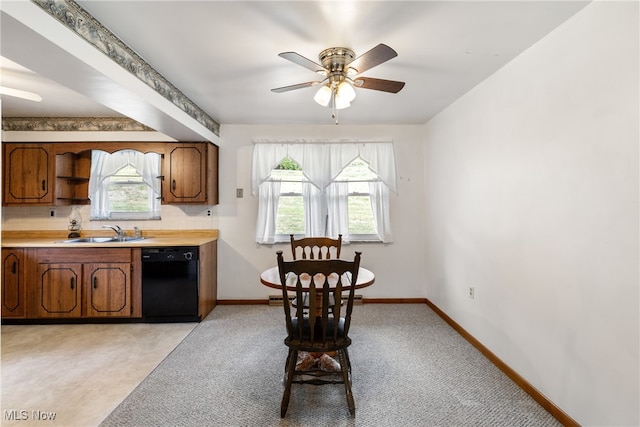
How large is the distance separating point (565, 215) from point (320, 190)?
260 cm

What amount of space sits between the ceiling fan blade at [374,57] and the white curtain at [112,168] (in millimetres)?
3048

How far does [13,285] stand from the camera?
312cm

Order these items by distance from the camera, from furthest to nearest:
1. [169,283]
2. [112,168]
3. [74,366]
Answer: [112,168] < [169,283] < [74,366]

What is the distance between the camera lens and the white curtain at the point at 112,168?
3779 mm

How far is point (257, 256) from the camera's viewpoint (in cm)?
389

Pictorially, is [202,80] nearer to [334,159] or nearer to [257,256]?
[334,159]

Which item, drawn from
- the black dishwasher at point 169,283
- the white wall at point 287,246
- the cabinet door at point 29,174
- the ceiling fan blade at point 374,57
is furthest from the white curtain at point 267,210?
the cabinet door at point 29,174

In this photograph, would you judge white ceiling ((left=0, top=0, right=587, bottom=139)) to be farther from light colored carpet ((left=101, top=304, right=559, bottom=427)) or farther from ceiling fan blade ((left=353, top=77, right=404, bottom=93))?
light colored carpet ((left=101, top=304, right=559, bottom=427))

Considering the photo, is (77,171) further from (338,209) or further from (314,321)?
(314,321)

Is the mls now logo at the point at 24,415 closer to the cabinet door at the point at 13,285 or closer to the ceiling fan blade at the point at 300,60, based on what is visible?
the cabinet door at the point at 13,285

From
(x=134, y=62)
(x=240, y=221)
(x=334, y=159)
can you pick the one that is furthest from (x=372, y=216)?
(x=134, y=62)

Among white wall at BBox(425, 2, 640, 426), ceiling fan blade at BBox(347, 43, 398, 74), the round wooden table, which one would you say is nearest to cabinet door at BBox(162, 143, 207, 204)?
the round wooden table

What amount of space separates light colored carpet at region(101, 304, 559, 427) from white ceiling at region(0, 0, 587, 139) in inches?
83.5

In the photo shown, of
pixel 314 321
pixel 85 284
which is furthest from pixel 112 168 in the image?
pixel 314 321
